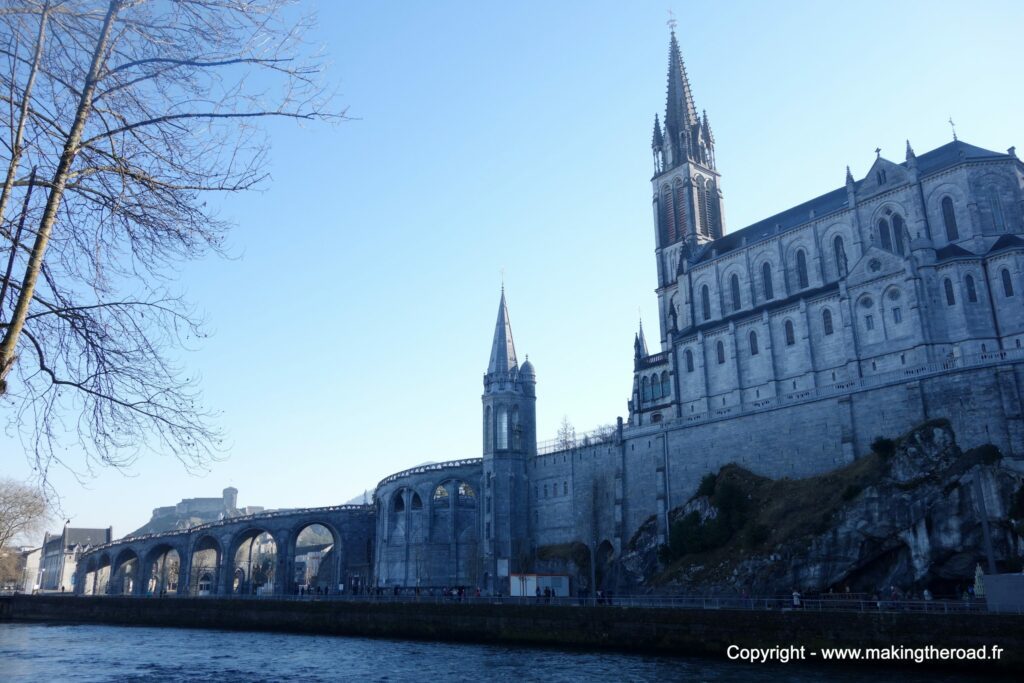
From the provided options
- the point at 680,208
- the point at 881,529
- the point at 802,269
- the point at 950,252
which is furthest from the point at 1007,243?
the point at 680,208

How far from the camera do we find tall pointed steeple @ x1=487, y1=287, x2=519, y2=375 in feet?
235

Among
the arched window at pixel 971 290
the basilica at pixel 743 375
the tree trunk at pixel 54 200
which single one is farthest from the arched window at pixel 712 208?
the tree trunk at pixel 54 200

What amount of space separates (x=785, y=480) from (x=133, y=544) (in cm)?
7818

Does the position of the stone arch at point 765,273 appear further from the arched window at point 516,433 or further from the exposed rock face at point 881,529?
the arched window at point 516,433

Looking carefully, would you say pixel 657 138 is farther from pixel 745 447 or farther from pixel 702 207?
pixel 745 447

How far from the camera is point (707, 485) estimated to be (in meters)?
49.6

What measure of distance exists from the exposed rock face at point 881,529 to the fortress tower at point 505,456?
18755 millimetres

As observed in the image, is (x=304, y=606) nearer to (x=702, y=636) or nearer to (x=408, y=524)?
(x=408, y=524)

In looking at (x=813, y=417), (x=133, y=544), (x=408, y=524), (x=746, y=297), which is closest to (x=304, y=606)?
(x=408, y=524)

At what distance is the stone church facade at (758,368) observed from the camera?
45719 mm

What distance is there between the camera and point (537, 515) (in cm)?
6525

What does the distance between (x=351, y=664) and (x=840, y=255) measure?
146 ft

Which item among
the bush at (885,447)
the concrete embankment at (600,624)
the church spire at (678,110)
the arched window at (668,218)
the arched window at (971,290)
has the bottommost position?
the concrete embankment at (600,624)

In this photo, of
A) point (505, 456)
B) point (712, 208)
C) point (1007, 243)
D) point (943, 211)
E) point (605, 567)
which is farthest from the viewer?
point (712, 208)
